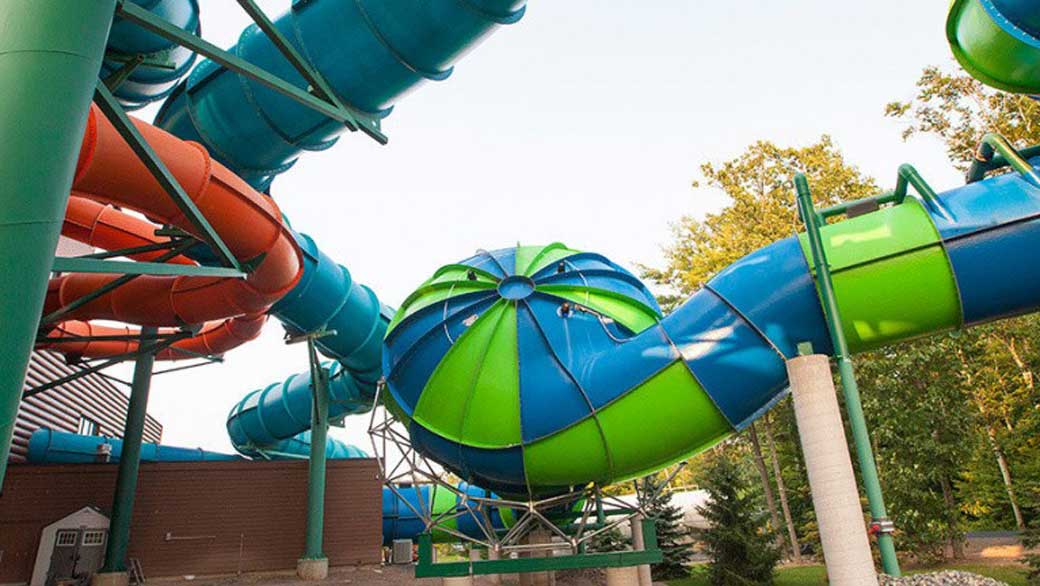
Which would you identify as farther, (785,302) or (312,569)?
(312,569)

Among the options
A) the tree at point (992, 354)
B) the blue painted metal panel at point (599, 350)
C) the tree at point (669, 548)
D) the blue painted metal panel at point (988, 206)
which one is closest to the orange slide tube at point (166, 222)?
the blue painted metal panel at point (599, 350)

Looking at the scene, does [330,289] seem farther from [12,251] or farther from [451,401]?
[12,251]

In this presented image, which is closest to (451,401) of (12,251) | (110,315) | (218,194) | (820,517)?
(218,194)

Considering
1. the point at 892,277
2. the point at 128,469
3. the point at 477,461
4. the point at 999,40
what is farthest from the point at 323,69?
the point at 128,469

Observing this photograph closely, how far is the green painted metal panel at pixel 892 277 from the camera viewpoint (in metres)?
6.90

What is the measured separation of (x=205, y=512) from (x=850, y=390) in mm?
16918

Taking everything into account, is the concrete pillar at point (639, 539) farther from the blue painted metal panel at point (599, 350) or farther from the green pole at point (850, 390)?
the green pole at point (850, 390)

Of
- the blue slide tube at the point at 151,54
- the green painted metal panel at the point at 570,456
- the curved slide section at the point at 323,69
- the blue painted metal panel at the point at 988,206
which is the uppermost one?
the blue slide tube at the point at 151,54

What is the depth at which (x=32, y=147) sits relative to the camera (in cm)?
326

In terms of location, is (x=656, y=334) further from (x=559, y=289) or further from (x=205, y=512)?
(x=205, y=512)

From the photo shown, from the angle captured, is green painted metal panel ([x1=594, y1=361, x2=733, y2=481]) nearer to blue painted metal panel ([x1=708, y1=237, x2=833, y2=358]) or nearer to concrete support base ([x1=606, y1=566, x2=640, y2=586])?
blue painted metal panel ([x1=708, y1=237, x2=833, y2=358])

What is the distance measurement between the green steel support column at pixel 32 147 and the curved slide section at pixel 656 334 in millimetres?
5936

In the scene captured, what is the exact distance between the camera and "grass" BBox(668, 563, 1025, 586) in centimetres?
1531

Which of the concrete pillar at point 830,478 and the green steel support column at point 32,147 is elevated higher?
the green steel support column at point 32,147
